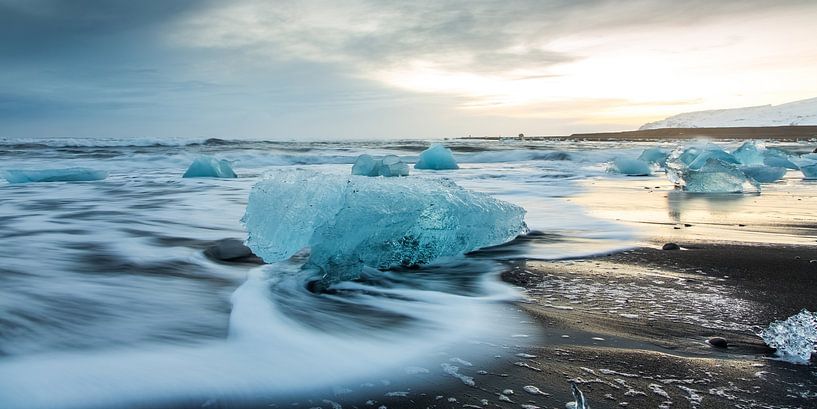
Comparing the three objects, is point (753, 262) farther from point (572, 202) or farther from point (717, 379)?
point (572, 202)

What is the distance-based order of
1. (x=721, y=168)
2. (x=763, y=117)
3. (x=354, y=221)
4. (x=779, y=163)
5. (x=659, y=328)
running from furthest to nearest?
(x=763, y=117)
(x=779, y=163)
(x=721, y=168)
(x=354, y=221)
(x=659, y=328)

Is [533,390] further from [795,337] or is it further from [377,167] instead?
[377,167]

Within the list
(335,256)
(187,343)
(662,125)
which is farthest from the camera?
(662,125)

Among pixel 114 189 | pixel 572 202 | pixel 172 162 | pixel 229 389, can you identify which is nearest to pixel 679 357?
pixel 229 389

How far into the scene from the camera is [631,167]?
11.4 metres

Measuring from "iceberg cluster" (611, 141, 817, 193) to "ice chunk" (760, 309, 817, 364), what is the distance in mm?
6075

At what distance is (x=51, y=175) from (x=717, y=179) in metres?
10.4

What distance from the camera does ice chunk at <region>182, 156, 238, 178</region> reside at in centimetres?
1036

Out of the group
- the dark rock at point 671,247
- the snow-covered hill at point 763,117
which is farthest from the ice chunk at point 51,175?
the snow-covered hill at point 763,117

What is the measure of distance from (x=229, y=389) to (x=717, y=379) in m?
1.33

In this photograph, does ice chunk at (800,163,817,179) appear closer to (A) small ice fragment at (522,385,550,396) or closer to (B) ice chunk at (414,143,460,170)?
(B) ice chunk at (414,143,460,170)

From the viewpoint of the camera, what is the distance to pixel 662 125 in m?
106

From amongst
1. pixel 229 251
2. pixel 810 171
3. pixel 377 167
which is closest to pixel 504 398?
pixel 229 251

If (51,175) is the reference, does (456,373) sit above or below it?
below
